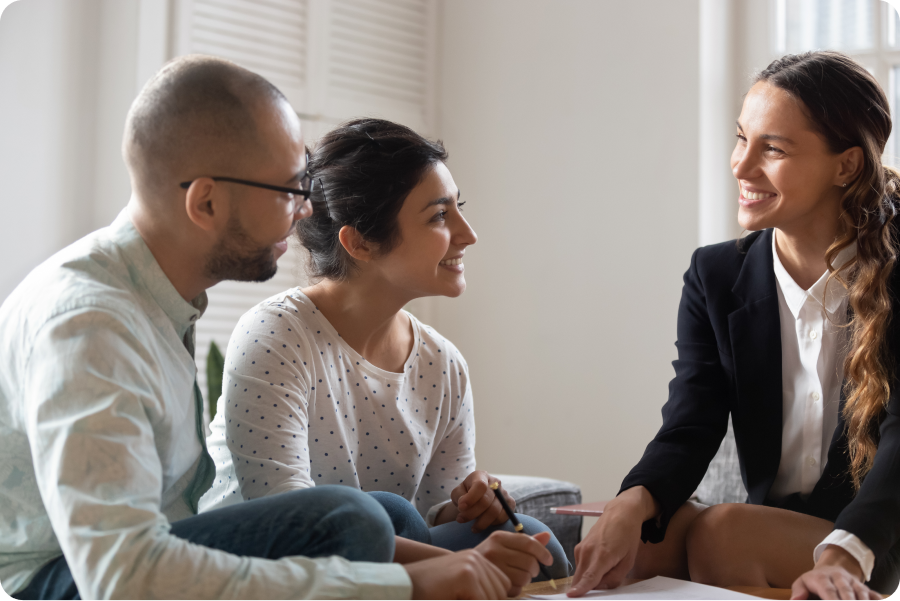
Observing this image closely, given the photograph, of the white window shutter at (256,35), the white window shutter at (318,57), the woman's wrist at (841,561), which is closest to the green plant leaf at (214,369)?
the white window shutter at (318,57)

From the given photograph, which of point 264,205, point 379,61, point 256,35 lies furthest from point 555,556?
point 379,61

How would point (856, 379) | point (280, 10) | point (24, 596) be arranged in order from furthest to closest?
point (280, 10) → point (856, 379) → point (24, 596)

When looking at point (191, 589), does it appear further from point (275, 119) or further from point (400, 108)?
point (400, 108)

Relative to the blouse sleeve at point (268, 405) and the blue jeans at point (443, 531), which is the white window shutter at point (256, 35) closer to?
the blouse sleeve at point (268, 405)

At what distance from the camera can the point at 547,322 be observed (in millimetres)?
2945

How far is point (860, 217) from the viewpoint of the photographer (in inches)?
55.9

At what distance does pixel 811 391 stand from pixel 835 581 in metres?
0.44

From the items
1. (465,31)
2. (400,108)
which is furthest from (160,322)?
(465,31)

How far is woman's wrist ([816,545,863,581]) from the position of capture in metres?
1.15

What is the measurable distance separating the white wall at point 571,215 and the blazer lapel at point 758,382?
1.11m

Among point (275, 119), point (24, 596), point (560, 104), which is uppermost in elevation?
point (560, 104)

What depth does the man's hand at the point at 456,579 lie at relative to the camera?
941 millimetres

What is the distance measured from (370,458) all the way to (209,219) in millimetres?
594

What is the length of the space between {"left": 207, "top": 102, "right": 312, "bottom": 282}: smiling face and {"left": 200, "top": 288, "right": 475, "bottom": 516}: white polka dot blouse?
221 mm
